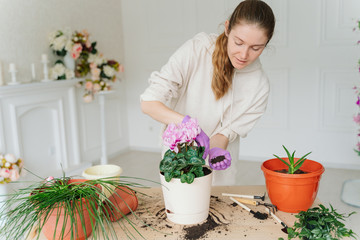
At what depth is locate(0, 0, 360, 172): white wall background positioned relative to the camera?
10.4 feet

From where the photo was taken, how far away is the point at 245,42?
1240 mm

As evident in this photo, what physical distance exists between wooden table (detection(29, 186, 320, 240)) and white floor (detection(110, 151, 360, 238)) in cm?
159

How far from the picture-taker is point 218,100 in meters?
1.57

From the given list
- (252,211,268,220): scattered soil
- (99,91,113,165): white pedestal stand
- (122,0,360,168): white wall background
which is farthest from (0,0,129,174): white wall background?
(252,211,268,220): scattered soil

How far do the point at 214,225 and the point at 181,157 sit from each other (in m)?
0.22

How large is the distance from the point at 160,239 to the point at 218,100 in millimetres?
768

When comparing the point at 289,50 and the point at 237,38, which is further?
the point at 289,50

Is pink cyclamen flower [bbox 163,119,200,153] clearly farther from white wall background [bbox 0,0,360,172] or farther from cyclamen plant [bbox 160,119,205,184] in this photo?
white wall background [bbox 0,0,360,172]

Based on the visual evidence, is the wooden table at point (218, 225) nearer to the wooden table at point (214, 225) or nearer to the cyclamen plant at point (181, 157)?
the wooden table at point (214, 225)

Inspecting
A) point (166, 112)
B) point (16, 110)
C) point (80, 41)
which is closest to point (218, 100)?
point (166, 112)

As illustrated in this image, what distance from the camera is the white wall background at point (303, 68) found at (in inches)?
135

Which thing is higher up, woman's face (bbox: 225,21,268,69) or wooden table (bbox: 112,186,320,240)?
woman's face (bbox: 225,21,268,69)

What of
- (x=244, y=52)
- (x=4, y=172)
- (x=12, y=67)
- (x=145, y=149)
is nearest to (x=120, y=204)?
(x=244, y=52)

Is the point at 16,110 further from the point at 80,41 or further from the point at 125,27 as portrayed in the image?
the point at 125,27
